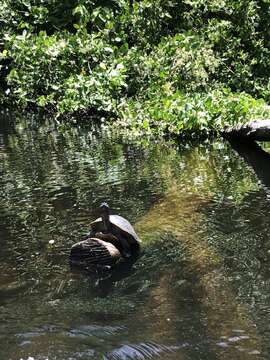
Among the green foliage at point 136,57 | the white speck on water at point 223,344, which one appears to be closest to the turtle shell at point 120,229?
the white speck on water at point 223,344

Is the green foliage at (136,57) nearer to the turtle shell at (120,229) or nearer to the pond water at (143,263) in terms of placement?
the pond water at (143,263)

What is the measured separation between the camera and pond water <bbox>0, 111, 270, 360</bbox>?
137 inches

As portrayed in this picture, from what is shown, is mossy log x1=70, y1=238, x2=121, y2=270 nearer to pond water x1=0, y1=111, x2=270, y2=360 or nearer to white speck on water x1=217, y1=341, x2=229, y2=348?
pond water x1=0, y1=111, x2=270, y2=360

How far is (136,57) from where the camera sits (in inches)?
493

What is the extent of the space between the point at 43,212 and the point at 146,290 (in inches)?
89.0

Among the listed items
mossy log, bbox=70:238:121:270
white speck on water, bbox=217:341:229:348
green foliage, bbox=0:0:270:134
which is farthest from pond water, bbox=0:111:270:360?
green foliage, bbox=0:0:270:134

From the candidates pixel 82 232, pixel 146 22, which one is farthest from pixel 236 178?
pixel 146 22

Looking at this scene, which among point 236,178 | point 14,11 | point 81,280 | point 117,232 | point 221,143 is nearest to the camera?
point 81,280

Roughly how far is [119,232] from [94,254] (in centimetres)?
38

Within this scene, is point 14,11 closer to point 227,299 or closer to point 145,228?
point 145,228

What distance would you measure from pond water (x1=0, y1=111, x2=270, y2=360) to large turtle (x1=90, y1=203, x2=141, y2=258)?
0.14m

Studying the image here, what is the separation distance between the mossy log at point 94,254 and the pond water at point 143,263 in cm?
14

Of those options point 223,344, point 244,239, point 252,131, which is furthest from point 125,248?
point 252,131

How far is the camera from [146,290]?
4.19 metres
